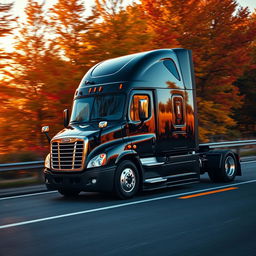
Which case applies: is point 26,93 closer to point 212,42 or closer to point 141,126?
point 141,126

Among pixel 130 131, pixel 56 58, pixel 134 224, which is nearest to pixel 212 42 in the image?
pixel 56 58

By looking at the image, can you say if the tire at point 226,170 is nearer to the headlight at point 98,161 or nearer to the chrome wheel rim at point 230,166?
the chrome wheel rim at point 230,166

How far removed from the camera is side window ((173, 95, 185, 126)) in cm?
1230

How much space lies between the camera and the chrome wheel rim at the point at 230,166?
542 inches

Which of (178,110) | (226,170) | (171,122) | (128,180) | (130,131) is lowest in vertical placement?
(226,170)

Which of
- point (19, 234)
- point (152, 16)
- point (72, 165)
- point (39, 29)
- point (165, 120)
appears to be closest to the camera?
point (19, 234)

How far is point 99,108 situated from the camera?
11352 millimetres

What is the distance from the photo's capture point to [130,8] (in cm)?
2072

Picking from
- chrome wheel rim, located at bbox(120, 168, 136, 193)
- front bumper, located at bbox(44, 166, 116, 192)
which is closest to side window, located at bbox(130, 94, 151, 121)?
chrome wheel rim, located at bbox(120, 168, 136, 193)

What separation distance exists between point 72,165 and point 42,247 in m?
4.44

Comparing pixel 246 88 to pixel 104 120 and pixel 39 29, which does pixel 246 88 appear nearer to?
pixel 39 29

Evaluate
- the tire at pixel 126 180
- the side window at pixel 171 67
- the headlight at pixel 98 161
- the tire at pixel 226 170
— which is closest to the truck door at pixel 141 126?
the tire at pixel 126 180

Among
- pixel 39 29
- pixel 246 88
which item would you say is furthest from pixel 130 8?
pixel 246 88

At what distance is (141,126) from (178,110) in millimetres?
1589
